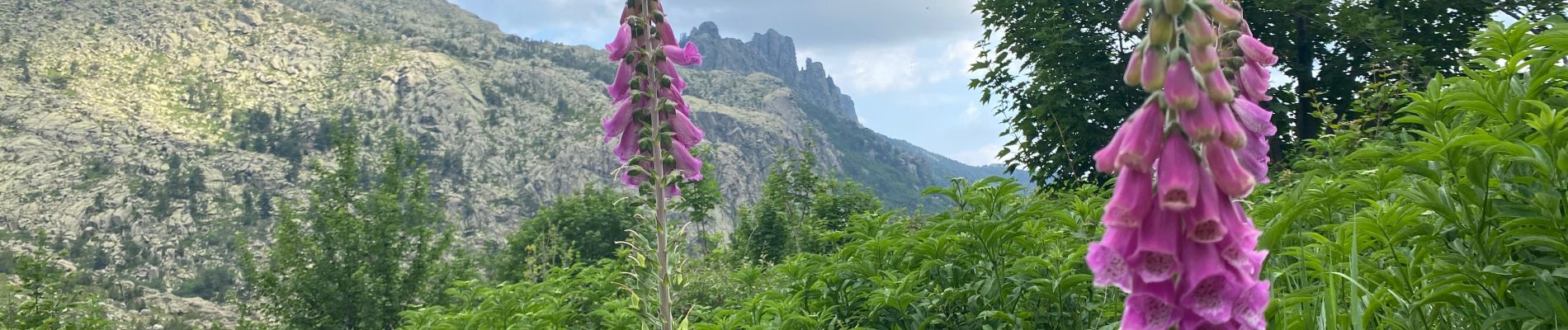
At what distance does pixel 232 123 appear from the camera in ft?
452

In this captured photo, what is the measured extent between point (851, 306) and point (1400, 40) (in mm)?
11836

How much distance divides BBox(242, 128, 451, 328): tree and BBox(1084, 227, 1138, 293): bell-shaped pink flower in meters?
25.0

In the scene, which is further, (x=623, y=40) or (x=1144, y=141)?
(x=623, y=40)

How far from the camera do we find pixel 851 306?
17.5ft

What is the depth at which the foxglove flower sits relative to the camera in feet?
11.8

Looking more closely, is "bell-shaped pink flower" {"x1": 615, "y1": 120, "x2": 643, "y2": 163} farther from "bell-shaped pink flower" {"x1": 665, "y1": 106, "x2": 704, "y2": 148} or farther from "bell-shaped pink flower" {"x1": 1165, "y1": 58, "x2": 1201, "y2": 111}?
"bell-shaped pink flower" {"x1": 1165, "y1": 58, "x2": 1201, "y2": 111}

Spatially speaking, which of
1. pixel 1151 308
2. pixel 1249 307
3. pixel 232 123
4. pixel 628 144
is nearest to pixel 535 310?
pixel 628 144

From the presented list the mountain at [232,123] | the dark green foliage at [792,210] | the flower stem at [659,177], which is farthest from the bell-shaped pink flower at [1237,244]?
the mountain at [232,123]

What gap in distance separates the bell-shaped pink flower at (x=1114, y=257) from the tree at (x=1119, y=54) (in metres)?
10.2

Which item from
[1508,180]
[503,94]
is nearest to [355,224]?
[1508,180]

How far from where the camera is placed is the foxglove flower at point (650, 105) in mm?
3596

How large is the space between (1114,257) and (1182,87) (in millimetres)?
358

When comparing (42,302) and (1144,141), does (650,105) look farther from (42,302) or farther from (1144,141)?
(42,302)

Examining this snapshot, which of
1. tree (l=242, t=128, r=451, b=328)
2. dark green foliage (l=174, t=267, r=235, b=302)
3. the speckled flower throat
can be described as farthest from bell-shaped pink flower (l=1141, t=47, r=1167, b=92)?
dark green foliage (l=174, t=267, r=235, b=302)
